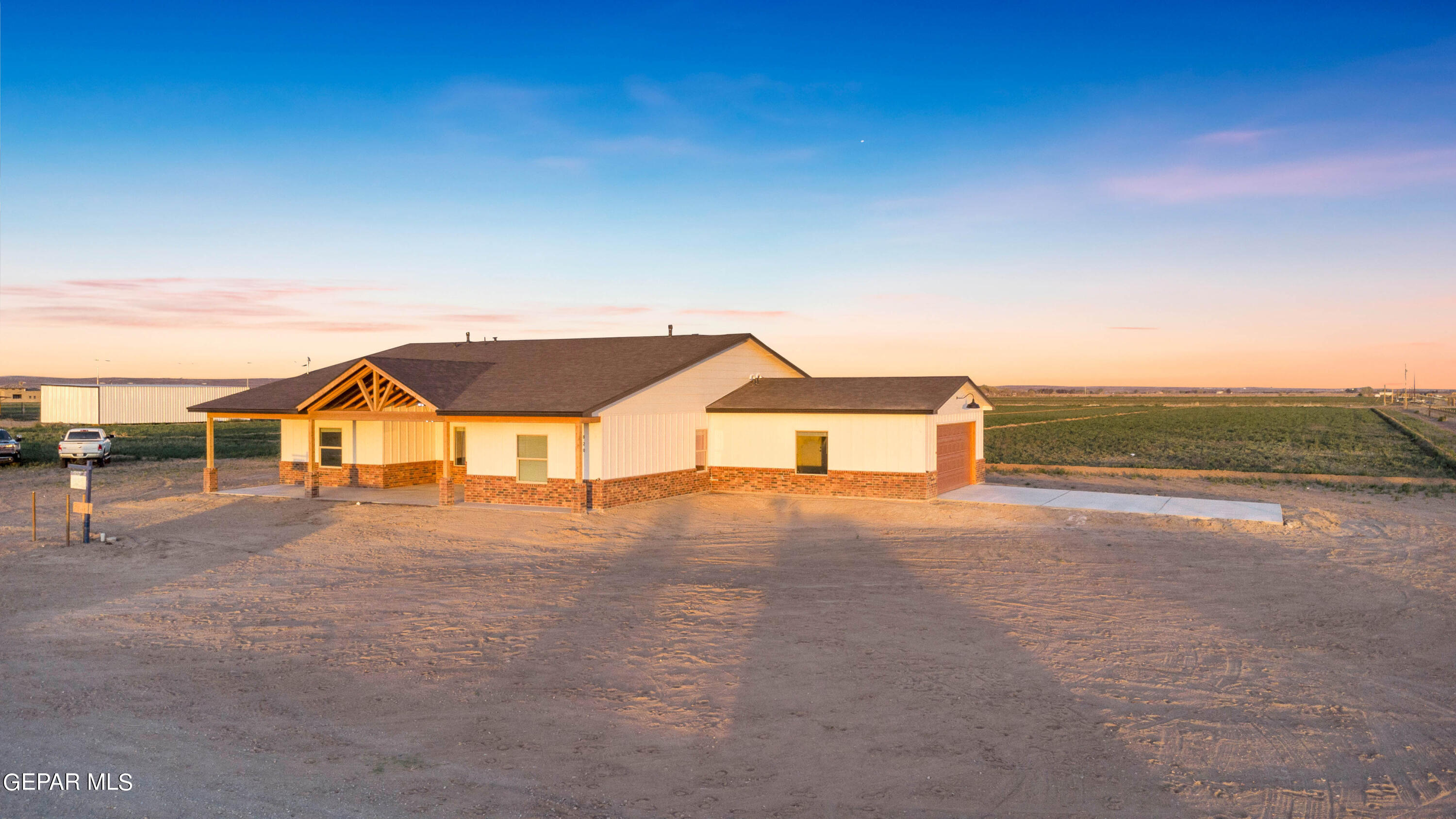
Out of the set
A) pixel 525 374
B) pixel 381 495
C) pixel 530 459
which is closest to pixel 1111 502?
pixel 530 459

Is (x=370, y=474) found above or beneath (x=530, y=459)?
beneath

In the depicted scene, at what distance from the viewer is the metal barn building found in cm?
7519

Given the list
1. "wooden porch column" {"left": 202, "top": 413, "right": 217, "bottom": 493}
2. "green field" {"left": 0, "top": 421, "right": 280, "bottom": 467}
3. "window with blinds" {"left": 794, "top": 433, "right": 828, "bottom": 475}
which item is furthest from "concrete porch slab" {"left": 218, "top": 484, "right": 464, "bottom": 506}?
"green field" {"left": 0, "top": 421, "right": 280, "bottom": 467}

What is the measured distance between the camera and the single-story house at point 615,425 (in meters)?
22.2

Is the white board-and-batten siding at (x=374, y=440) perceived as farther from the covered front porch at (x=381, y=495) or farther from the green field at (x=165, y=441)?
the green field at (x=165, y=441)

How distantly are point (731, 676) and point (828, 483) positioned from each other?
16.1 m

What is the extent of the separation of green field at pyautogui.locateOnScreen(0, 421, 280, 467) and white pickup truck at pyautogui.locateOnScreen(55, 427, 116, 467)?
6.29ft

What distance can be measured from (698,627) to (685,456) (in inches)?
570

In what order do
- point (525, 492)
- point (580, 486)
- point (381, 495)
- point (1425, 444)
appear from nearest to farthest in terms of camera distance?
point (580, 486) < point (525, 492) < point (381, 495) < point (1425, 444)

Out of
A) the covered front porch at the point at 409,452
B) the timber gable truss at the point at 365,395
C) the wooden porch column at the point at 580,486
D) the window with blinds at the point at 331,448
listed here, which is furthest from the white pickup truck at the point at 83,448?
the wooden porch column at the point at 580,486

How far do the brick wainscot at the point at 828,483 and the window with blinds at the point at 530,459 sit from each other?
594cm

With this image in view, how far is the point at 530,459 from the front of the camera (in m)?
22.6

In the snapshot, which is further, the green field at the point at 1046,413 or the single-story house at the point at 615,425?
the green field at the point at 1046,413

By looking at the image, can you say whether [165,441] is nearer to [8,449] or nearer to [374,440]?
[8,449]
